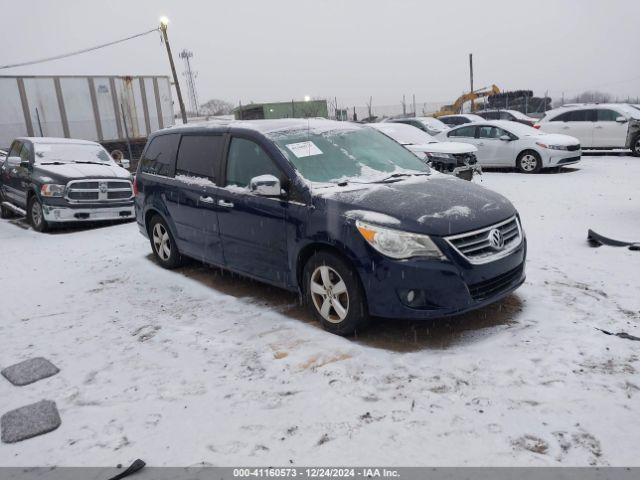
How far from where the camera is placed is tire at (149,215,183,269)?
6074mm

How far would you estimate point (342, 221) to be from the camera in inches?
148

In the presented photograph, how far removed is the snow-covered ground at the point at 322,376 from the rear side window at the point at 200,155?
132cm

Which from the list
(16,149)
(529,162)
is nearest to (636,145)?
(529,162)

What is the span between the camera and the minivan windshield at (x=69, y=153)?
32.9 feet

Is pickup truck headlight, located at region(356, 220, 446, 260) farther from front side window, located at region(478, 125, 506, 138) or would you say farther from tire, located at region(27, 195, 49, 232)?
front side window, located at region(478, 125, 506, 138)

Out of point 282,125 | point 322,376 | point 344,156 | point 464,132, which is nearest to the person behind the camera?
point 322,376

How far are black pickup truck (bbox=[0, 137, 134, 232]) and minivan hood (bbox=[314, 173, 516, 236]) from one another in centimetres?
695

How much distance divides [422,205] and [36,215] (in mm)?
8742

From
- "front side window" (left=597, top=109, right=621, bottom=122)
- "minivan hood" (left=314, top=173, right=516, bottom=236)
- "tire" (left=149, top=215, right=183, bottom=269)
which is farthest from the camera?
"front side window" (left=597, top=109, right=621, bottom=122)

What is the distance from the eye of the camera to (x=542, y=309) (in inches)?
167

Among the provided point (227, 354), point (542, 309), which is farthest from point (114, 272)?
point (542, 309)

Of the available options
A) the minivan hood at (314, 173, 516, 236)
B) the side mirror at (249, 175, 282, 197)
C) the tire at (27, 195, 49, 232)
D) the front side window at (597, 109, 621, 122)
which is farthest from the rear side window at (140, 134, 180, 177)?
the front side window at (597, 109, 621, 122)

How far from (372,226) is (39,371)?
111 inches

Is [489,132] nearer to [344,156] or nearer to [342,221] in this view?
[344,156]
